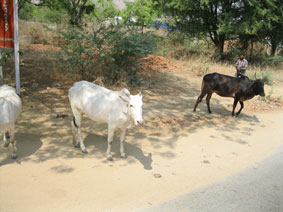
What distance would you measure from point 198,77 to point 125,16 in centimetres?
1093

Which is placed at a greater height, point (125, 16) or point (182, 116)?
point (125, 16)

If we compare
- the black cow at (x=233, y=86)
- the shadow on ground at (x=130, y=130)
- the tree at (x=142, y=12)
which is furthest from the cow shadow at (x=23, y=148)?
the tree at (x=142, y=12)

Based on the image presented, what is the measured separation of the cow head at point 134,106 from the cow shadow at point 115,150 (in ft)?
3.23

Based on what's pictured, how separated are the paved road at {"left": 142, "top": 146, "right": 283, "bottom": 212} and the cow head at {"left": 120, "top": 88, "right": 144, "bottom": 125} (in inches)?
52.7

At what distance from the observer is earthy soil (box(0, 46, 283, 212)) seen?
391 centimetres

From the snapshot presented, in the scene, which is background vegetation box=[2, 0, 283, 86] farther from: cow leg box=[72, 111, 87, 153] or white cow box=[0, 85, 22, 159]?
white cow box=[0, 85, 22, 159]

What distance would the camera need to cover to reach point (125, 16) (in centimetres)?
2200

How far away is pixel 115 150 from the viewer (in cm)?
547

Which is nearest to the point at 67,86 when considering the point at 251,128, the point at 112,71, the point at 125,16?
the point at 112,71

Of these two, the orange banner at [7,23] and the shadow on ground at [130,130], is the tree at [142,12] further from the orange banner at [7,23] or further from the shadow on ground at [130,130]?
the orange banner at [7,23]

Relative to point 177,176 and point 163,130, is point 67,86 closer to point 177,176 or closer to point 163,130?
point 163,130

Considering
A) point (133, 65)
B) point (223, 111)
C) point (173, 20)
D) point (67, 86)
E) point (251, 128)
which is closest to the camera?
point (251, 128)

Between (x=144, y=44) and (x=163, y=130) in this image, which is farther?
(x=144, y=44)

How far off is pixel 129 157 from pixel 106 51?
224 inches
